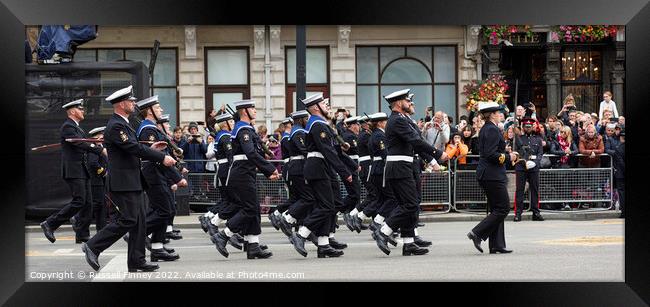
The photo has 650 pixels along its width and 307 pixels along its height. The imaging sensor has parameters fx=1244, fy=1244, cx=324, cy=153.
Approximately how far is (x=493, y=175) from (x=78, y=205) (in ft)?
18.3

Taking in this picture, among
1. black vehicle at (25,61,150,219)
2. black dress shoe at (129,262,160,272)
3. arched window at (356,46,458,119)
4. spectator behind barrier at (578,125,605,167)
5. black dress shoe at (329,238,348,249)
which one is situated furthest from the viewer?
arched window at (356,46,458,119)

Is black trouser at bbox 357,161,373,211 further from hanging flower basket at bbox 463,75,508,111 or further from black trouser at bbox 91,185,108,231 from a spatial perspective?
hanging flower basket at bbox 463,75,508,111

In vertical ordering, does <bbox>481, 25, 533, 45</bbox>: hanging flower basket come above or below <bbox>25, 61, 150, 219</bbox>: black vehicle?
above

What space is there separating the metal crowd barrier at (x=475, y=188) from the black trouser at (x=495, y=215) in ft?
23.8

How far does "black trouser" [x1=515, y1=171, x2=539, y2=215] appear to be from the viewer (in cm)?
2078

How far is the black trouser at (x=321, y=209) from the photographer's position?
14234 mm

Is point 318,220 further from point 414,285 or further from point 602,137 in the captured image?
point 602,137

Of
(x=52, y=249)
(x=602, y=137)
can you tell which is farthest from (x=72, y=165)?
(x=602, y=137)

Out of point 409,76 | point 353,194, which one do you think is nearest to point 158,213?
point 353,194

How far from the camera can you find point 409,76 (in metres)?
28.5

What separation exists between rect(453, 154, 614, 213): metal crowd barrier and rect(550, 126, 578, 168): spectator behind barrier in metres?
0.22

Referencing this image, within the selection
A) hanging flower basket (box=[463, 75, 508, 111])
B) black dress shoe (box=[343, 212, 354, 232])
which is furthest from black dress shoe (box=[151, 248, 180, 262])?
hanging flower basket (box=[463, 75, 508, 111])
